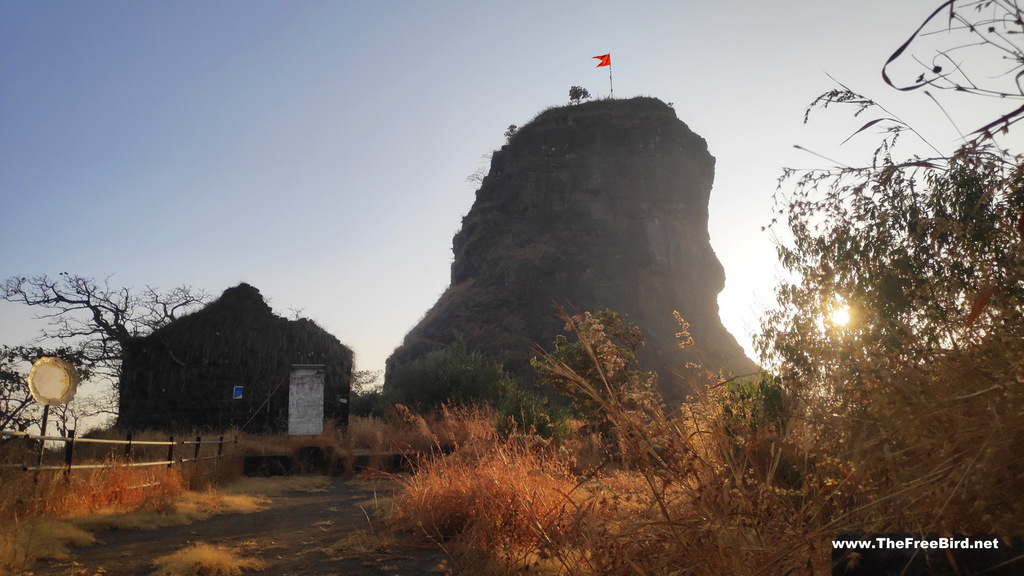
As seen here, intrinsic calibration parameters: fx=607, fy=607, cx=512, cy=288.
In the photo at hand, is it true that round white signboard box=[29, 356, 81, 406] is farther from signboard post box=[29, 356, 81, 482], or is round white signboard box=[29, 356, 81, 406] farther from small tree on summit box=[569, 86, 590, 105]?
small tree on summit box=[569, 86, 590, 105]

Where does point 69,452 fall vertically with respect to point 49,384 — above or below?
below

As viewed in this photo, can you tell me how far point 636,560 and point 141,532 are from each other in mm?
6597

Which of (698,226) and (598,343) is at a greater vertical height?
(698,226)

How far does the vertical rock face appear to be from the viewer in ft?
139

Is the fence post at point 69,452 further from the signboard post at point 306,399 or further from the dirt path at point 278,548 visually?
the signboard post at point 306,399

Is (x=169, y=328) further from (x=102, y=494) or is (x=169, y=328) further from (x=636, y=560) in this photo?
(x=636, y=560)

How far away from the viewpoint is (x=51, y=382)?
7770 millimetres

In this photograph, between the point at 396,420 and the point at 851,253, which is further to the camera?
the point at 396,420

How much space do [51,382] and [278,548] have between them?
4349mm

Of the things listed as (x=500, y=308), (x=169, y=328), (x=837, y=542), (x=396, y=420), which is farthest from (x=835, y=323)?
(x=500, y=308)

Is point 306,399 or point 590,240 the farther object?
point 590,240

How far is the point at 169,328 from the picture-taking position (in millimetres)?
21328

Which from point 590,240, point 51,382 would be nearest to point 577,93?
point 590,240

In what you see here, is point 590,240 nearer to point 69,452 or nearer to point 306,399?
point 306,399
